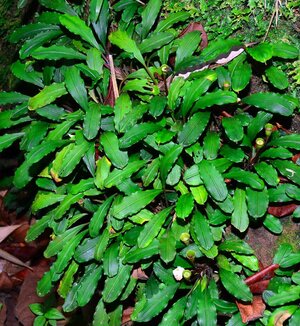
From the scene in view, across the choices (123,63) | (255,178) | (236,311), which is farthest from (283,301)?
(123,63)

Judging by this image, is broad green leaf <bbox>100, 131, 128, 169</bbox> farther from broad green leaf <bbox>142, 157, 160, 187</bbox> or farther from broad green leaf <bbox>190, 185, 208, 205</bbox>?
broad green leaf <bbox>190, 185, 208, 205</bbox>

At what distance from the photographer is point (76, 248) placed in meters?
2.39

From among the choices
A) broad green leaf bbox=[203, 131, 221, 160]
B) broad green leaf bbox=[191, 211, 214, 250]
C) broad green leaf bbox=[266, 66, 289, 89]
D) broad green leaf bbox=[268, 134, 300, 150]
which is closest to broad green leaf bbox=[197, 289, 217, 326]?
broad green leaf bbox=[191, 211, 214, 250]

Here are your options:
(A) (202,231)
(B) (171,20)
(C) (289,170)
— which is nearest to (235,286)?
(A) (202,231)

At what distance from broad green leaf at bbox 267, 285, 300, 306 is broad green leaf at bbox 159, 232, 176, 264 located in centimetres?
42

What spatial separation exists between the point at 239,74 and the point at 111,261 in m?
0.95

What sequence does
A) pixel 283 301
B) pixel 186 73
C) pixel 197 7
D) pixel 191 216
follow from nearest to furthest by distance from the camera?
pixel 283 301 < pixel 191 216 < pixel 186 73 < pixel 197 7

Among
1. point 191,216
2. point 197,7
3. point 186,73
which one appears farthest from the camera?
point 197,7

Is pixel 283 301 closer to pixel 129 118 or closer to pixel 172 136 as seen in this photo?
pixel 172 136

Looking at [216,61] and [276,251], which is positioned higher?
[216,61]

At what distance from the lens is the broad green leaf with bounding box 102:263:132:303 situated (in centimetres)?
224

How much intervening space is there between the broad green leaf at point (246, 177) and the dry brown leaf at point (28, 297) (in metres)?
1.81

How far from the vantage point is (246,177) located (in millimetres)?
A: 2076

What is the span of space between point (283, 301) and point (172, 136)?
776 mm
